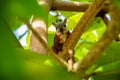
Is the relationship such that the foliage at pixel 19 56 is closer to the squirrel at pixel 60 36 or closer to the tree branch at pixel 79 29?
the tree branch at pixel 79 29

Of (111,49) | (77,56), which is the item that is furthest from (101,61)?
(77,56)

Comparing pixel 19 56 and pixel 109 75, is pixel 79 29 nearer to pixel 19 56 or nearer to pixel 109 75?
pixel 109 75

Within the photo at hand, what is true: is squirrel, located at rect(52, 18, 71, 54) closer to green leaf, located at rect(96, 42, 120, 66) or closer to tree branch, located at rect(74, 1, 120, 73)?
green leaf, located at rect(96, 42, 120, 66)

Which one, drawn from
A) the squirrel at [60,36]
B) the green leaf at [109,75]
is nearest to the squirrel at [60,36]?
the squirrel at [60,36]

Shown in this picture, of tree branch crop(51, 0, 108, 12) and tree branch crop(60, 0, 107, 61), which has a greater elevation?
tree branch crop(60, 0, 107, 61)

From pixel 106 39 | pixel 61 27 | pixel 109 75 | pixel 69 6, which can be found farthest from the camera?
pixel 61 27

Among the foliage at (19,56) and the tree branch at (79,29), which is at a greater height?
the foliage at (19,56)

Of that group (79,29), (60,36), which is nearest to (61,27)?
(60,36)

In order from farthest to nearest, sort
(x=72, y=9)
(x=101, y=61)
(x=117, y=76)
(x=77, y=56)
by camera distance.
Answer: (x=72, y=9) → (x=77, y=56) → (x=101, y=61) → (x=117, y=76)

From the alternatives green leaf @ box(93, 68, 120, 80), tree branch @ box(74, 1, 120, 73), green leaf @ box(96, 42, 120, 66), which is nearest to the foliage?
tree branch @ box(74, 1, 120, 73)

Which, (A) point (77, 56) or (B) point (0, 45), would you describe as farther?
(A) point (77, 56)

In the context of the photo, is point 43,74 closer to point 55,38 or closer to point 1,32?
point 1,32
